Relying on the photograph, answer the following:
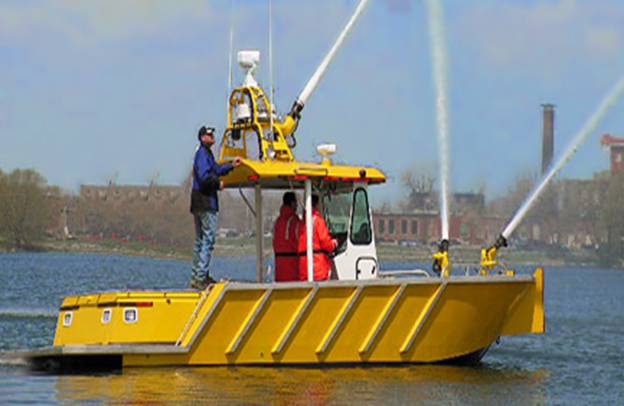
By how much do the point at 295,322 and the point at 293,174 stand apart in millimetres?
2240

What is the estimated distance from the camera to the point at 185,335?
80.1 ft

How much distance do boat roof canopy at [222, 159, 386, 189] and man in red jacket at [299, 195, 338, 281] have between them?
620 mm

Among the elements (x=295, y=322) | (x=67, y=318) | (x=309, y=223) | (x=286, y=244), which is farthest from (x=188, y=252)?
(x=295, y=322)

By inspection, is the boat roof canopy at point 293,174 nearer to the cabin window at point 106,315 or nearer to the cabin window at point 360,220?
the cabin window at point 360,220

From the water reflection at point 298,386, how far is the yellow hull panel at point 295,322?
0.26 meters

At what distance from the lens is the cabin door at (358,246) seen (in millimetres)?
25953

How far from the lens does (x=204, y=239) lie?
25.1m

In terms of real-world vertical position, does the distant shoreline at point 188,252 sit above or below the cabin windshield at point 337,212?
below

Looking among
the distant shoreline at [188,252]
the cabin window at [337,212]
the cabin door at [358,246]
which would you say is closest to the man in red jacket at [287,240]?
the cabin window at [337,212]

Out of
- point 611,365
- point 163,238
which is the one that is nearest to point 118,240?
point 163,238

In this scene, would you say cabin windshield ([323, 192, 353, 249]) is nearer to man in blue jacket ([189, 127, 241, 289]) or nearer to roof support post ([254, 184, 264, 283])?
roof support post ([254, 184, 264, 283])

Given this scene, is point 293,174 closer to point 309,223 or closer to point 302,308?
point 309,223

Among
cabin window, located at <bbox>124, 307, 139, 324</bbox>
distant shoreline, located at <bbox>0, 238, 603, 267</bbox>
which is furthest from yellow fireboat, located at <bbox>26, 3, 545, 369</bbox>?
distant shoreline, located at <bbox>0, 238, 603, 267</bbox>

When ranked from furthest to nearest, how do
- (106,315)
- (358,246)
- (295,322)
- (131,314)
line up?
(358,246), (295,322), (106,315), (131,314)
